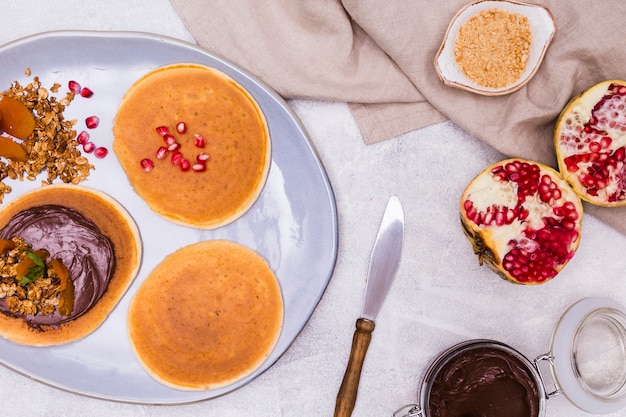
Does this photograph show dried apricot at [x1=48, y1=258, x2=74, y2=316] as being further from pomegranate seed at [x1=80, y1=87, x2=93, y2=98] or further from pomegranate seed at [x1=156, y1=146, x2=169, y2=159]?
pomegranate seed at [x1=80, y1=87, x2=93, y2=98]

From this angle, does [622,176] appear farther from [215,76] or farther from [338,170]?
[215,76]

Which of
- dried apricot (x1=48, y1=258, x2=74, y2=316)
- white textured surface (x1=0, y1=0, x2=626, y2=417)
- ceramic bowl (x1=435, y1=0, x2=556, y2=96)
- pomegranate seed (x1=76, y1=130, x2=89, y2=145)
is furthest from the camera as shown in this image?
→ white textured surface (x1=0, y1=0, x2=626, y2=417)

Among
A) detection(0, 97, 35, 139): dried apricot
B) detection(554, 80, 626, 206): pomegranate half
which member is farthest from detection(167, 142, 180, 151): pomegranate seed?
detection(554, 80, 626, 206): pomegranate half

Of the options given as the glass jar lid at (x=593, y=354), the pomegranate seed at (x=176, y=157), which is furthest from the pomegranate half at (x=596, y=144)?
the pomegranate seed at (x=176, y=157)

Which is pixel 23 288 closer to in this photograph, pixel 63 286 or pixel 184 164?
pixel 63 286

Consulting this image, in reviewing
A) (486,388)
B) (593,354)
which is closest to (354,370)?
(486,388)

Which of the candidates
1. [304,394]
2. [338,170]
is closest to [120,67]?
[338,170]
